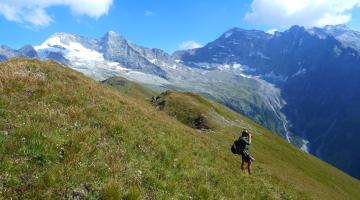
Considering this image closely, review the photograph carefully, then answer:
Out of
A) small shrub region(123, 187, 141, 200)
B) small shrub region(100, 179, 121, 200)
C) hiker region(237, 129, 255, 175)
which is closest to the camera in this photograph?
small shrub region(100, 179, 121, 200)

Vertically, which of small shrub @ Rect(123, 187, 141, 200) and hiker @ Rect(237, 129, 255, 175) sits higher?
small shrub @ Rect(123, 187, 141, 200)

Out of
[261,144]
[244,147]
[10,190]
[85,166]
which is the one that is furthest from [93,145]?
[261,144]

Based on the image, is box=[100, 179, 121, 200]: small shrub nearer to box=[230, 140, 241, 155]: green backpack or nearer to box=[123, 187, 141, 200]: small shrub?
box=[123, 187, 141, 200]: small shrub

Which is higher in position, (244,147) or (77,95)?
(77,95)

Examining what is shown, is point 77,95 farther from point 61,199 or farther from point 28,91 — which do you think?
point 61,199

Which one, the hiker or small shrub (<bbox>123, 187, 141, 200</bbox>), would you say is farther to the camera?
the hiker

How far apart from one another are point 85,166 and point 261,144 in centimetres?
8019

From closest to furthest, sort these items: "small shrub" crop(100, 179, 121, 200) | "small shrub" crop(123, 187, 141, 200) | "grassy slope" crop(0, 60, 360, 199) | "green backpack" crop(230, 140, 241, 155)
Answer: "small shrub" crop(100, 179, 121, 200), "grassy slope" crop(0, 60, 360, 199), "small shrub" crop(123, 187, 141, 200), "green backpack" crop(230, 140, 241, 155)

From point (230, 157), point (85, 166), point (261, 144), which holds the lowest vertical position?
point (261, 144)

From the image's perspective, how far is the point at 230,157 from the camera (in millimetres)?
30453

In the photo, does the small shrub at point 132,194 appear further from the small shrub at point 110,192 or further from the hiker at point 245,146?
the hiker at point 245,146

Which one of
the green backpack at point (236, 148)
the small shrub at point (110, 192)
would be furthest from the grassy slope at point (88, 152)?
the green backpack at point (236, 148)

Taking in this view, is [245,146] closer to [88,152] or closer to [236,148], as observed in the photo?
[236,148]

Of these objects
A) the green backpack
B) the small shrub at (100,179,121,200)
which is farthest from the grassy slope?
the green backpack
